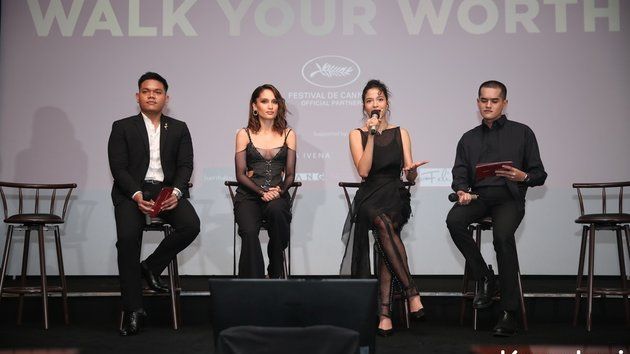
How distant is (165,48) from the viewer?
5258 millimetres

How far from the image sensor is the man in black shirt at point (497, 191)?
369 centimetres

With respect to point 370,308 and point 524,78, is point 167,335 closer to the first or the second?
point 370,308

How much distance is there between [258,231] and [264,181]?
0.36m

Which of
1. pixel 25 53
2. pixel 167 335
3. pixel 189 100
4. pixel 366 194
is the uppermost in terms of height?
pixel 25 53

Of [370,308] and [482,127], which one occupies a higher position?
[482,127]

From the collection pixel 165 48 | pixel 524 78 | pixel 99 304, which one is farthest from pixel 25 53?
pixel 524 78

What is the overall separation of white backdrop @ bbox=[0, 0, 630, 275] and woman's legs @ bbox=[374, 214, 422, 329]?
4.70ft

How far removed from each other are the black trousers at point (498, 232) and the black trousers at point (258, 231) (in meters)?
0.97

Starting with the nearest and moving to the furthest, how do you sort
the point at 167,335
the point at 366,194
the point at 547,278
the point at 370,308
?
1. the point at 370,308
2. the point at 167,335
3. the point at 366,194
4. the point at 547,278

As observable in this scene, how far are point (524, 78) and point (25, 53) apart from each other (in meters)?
3.85

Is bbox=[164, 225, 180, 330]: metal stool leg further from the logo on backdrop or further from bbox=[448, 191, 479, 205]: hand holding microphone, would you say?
the logo on backdrop

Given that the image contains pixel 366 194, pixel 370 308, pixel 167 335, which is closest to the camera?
pixel 370 308

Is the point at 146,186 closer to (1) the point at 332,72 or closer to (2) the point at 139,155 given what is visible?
(2) the point at 139,155

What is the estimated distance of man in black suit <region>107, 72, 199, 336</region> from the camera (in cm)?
372
